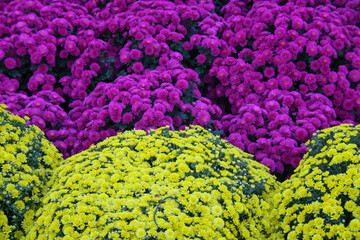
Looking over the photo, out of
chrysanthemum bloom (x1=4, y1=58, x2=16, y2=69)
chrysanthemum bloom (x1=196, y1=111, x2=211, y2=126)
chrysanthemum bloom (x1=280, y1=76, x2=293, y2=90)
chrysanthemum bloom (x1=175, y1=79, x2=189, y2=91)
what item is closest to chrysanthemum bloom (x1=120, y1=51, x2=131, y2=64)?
chrysanthemum bloom (x1=175, y1=79, x2=189, y2=91)

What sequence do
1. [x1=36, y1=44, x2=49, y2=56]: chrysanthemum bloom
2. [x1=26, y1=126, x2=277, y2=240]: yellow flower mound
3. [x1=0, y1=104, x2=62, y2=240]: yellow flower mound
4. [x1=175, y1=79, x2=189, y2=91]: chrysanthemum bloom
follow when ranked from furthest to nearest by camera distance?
[x1=36, y1=44, x2=49, y2=56]: chrysanthemum bloom, [x1=175, y1=79, x2=189, y2=91]: chrysanthemum bloom, [x1=0, y1=104, x2=62, y2=240]: yellow flower mound, [x1=26, y1=126, x2=277, y2=240]: yellow flower mound

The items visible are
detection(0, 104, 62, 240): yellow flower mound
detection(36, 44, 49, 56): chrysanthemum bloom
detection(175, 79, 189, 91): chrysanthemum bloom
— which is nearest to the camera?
detection(0, 104, 62, 240): yellow flower mound

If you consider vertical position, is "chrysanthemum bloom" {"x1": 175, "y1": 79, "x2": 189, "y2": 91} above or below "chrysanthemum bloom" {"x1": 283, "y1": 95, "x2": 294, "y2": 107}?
below

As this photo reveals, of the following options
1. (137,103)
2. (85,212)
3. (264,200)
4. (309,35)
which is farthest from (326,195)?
(309,35)

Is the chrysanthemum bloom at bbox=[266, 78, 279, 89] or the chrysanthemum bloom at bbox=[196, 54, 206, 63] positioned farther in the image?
the chrysanthemum bloom at bbox=[196, 54, 206, 63]

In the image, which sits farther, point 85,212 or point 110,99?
point 110,99

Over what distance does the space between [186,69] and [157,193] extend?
84.7 inches

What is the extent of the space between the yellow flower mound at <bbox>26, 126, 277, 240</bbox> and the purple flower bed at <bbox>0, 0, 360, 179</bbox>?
74 centimetres

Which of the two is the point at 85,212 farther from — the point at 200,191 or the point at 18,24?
the point at 18,24

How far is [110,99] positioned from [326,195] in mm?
2493

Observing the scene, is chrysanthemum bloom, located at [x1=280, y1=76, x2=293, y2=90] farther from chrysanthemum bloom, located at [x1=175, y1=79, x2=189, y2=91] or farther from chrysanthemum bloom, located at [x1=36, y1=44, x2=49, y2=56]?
chrysanthemum bloom, located at [x1=36, y1=44, x2=49, y2=56]

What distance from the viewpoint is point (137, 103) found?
12.3ft

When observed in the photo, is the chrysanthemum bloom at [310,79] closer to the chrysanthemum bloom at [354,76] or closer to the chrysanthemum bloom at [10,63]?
the chrysanthemum bloom at [354,76]

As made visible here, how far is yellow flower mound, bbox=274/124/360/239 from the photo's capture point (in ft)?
Result: 7.82
